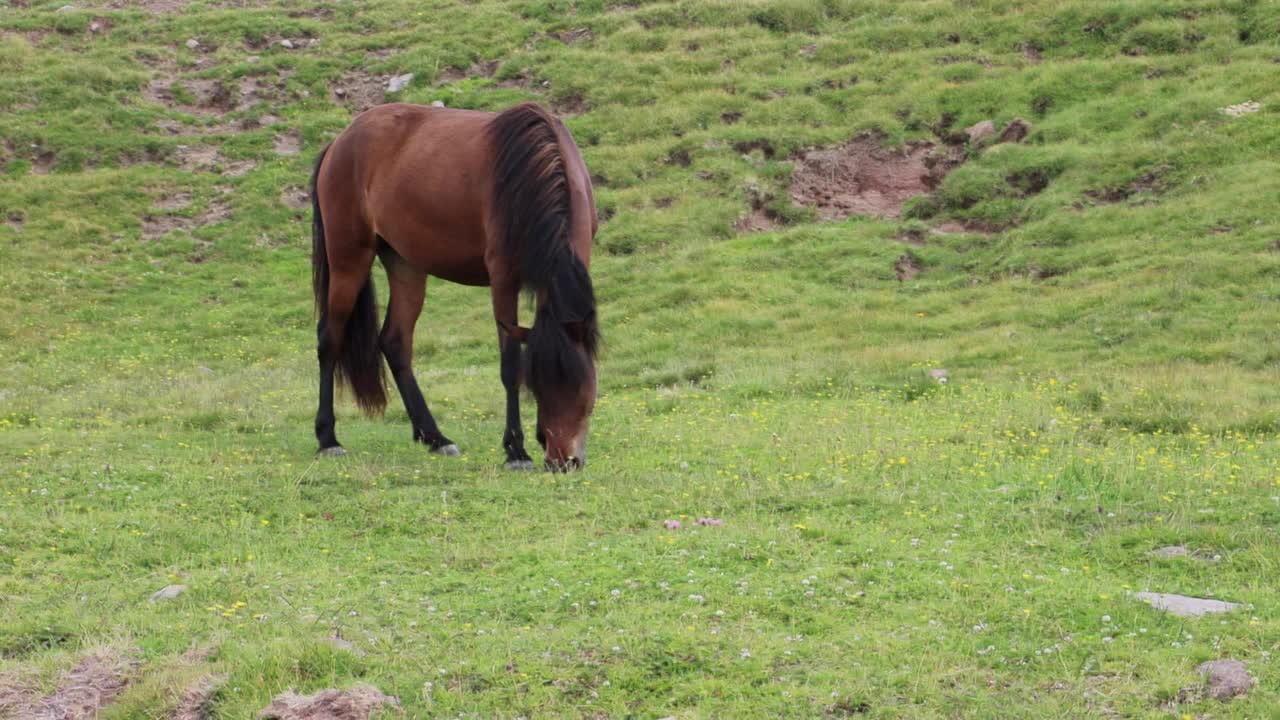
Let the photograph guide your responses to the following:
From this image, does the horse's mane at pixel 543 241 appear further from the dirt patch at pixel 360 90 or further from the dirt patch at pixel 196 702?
the dirt patch at pixel 360 90

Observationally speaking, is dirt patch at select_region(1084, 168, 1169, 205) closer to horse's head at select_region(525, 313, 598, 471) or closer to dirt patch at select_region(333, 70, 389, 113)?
horse's head at select_region(525, 313, 598, 471)

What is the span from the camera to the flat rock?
16.3 feet

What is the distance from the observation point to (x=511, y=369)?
10.2m

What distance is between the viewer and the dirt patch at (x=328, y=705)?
502 cm

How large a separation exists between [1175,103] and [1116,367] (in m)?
9.78

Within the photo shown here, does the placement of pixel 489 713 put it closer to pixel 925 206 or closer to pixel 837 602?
pixel 837 602

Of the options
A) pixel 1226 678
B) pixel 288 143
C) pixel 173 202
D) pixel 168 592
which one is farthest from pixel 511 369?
pixel 288 143

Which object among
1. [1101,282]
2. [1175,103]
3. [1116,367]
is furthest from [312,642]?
[1175,103]

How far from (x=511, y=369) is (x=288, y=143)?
18.7 metres

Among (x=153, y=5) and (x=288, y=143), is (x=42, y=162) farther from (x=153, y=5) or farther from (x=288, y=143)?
(x=153, y=5)

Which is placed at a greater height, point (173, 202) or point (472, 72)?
point (472, 72)

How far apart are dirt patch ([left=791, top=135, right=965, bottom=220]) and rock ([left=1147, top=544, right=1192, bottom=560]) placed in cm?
1536

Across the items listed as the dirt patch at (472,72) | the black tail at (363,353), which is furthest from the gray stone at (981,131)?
the black tail at (363,353)

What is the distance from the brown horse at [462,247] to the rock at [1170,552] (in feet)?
13.3
